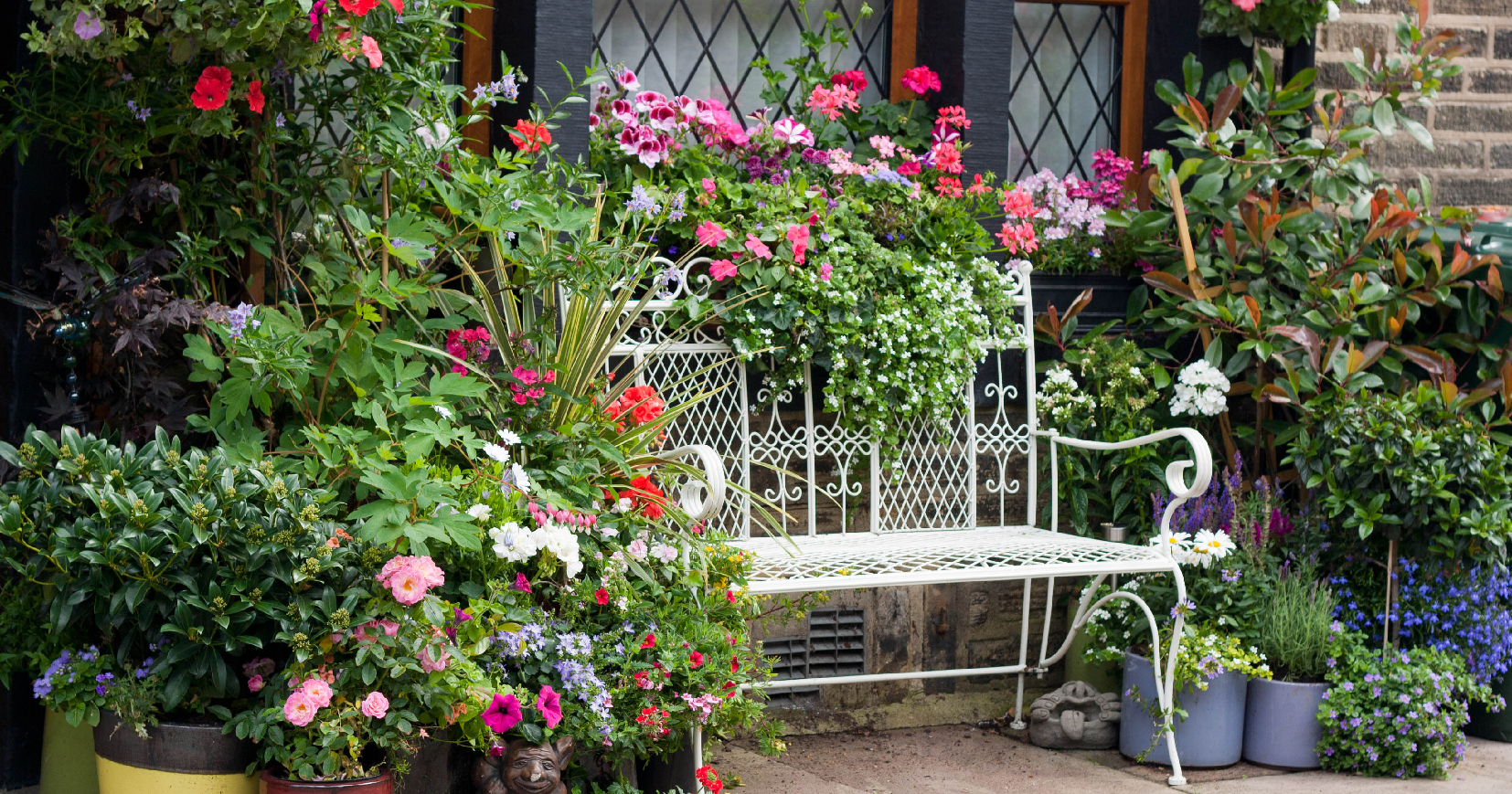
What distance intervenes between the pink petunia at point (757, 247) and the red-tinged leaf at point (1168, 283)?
127cm

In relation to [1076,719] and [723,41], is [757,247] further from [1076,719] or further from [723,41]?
[1076,719]

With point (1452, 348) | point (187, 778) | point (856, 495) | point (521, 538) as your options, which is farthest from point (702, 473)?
point (1452, 348)

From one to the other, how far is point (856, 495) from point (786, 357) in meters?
0.52

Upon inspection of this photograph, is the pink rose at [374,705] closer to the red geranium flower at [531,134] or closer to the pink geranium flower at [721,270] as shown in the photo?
the red geranium flower at [531,134]

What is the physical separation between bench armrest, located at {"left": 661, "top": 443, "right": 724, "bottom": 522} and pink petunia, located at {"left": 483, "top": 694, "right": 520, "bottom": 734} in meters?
0.66

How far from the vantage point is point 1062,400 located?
3.87 m

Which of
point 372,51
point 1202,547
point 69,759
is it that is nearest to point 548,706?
point 69,759

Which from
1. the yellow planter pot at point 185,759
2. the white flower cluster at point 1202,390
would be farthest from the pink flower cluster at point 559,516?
the white flower cluster at point 1202,390

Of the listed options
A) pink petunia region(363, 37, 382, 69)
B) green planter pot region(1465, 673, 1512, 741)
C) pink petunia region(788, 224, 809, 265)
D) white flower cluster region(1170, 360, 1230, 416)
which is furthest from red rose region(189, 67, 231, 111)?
green planter pot region(1465, 673, 1512, 741)

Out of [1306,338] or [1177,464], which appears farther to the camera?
[1306,338]

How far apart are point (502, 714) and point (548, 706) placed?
0.10 meters

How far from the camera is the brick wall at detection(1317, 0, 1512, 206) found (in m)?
4.54

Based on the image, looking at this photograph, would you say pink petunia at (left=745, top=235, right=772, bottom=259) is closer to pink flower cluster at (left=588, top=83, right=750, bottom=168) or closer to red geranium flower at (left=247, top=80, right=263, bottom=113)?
pink flower cluster at (left=588, top=83, right=750, bottom=168)

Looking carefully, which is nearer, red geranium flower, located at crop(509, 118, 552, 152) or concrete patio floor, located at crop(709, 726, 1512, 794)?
red geranium flower, located at crop(509, 118, 552, 152)
